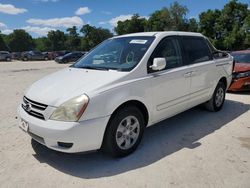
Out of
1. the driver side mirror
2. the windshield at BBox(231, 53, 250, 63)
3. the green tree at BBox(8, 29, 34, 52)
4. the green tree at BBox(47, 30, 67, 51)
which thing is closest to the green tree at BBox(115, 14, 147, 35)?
the green tree at BBox(47, 30, 67, 51)

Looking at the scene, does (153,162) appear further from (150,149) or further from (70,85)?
(70,85)

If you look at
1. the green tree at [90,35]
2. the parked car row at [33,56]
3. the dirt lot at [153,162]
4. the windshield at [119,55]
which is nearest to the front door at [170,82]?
the windshield at [119,55]

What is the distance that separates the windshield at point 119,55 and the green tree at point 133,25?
6004 cm

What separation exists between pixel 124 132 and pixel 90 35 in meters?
70.0

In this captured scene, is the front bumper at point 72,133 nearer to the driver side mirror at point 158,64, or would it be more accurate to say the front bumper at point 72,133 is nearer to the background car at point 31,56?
the driver side mirror at point 158,64

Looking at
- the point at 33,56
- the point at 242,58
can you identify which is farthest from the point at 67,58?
the point at 242,58

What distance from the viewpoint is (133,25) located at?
2534 inches

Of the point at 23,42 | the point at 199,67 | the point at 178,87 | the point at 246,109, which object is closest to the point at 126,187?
the point at 178,87

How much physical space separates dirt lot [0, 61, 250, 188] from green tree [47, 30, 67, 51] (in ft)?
252

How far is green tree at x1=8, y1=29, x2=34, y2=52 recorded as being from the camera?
3000 inches

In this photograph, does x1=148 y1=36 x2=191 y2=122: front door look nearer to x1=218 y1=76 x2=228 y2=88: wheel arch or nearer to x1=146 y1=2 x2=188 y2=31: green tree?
x1=218 y1=76 x2=228 y2=88: wheel arch

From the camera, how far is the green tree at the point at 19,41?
76.2 m

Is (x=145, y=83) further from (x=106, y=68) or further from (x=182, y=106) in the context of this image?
(x=182, y=106)

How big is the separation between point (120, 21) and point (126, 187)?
221ft
